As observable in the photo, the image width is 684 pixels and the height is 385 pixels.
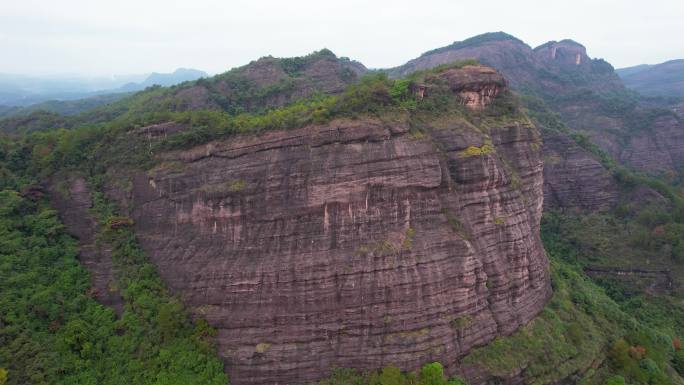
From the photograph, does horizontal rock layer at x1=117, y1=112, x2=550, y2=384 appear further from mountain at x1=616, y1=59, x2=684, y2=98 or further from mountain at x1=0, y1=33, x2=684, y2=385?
mountain at x1=616, y1=59, x2=684, y2=98

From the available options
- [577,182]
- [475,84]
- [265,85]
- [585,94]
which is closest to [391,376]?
[475,84]

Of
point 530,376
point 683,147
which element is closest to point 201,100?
point 530,376

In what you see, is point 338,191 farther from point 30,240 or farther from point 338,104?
point 30,240

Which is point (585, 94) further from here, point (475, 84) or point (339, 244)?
point (339, 244)

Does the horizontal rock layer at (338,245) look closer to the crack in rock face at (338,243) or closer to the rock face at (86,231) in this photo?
the crack in rock face at (338,243)

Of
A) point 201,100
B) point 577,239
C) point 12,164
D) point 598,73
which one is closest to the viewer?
point 12,164

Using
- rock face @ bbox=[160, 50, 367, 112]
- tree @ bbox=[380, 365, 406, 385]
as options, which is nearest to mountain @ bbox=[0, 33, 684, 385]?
tree @ bbox=[380, 365, 406, 385]
